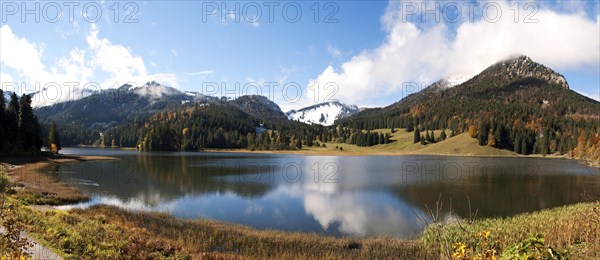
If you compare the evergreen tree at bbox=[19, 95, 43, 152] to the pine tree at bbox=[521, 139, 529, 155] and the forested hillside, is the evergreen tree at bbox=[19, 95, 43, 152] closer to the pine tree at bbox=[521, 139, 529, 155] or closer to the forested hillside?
the forested hillside

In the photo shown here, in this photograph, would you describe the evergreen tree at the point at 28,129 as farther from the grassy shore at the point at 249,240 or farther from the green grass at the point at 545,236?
the green grass at the point at 545,236

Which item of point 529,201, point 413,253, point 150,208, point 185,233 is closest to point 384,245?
point 413,253

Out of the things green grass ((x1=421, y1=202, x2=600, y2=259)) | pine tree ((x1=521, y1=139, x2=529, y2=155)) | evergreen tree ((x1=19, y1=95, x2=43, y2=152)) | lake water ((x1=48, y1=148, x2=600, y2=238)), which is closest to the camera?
green grass ((x1=421, y1=202, x2=600, y2=259))

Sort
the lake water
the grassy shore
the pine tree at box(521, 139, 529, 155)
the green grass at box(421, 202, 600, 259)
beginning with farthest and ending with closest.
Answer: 1. the pine tree at box(521, 139, 529, 155)
2. the lake water
3. the green grass at box(421, 202, 600, 259)
4. the grassy shore

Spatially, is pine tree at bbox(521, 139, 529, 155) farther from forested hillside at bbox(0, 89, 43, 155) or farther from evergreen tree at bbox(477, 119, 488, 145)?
forested hillside at bbox(0, 89, 43, 155)

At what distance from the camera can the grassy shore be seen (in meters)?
17.9

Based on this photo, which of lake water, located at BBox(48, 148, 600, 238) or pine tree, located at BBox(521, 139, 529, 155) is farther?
pine tree, located at BBox(521, 139, 529, 155)

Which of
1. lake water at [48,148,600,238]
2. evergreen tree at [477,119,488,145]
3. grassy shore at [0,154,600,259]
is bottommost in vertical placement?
lake water at [48,148,600,238]

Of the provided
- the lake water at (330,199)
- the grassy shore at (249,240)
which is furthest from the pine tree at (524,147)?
the grassy shore at (249,240)

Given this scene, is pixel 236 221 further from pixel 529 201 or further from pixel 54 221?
pixel 529 201

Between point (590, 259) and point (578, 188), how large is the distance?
175 ft

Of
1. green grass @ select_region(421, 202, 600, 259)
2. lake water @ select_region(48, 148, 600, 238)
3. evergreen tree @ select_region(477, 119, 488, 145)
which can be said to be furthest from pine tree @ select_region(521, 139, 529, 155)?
green grass @ select_region(421, 202, 600, 259)

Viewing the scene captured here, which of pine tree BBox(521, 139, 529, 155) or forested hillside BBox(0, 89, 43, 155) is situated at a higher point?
forested hillside BBox(0, 89, 43, 155)

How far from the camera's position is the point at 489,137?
644ft
